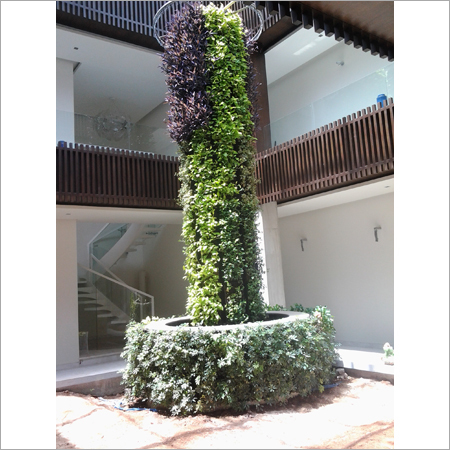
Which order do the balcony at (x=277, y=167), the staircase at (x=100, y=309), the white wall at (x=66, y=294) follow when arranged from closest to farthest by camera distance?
the balcony at (x=277, y=167)
the white wall at (x=66, y=294)
the staircase at (x=100, y=309)

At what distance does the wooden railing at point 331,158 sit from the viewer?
24.4ft

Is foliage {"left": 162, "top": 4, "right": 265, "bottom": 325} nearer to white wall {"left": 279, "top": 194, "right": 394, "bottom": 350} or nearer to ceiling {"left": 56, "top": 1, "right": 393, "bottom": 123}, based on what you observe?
white wall {"left": 279, "top": 194, "right": 394, "bottom": 350}

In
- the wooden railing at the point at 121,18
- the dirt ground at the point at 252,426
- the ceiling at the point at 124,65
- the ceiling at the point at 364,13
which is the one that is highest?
the wooden railing at the point at 121,18

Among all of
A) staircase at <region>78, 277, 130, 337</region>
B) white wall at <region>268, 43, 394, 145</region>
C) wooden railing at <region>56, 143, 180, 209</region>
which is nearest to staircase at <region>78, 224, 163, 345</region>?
staircase at <region>78, 277, 130, 337</region>

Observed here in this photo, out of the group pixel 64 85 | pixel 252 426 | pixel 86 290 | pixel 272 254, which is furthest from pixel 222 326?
pixel 64 85

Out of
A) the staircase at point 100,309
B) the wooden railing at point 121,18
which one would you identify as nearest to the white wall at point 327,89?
the wooden railing at point 121,18

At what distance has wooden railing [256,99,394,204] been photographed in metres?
7.45

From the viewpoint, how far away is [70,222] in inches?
400

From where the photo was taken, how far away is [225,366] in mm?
Answer: 4605

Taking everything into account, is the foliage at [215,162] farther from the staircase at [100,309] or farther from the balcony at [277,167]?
the staircase at [100,309]

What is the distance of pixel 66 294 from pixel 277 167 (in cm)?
557

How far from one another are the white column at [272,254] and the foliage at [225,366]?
4731 mm

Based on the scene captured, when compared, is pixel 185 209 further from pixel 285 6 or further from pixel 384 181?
pixel 384 181
